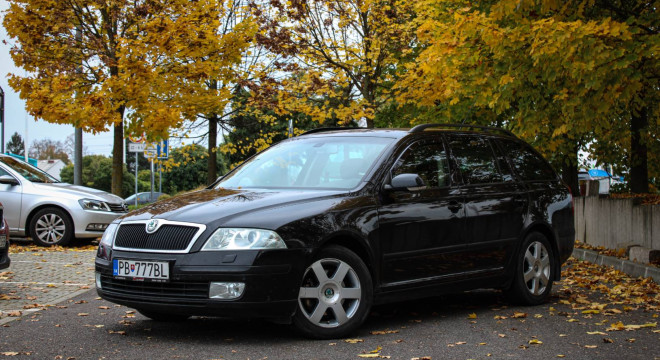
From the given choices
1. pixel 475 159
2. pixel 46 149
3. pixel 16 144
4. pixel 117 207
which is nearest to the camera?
pixel 475 159

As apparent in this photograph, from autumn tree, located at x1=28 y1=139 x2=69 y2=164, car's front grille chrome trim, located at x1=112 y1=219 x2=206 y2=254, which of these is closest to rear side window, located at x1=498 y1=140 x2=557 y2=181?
car's front grille chrome trim, located at x1=112 y1=219 x2=206 y2=254

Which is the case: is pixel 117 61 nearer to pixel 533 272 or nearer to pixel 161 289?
pixel 533 272

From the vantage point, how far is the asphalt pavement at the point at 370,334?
583cm

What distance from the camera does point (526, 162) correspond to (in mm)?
8875

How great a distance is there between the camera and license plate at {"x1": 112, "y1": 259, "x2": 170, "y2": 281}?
603 centimetres

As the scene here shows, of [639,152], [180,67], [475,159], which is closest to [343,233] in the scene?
[475,159]

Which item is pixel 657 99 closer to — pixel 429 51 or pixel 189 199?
pixel 429 51

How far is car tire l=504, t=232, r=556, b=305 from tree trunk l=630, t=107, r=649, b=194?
8.05 meters

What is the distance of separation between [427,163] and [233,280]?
7.78ft

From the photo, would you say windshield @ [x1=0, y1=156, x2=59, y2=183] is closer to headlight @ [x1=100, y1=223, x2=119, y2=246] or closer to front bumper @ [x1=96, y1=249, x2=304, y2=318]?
headlight @ [x1=100, y1=223, x2=119, y2=246]

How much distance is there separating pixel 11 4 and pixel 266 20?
711 centimetres

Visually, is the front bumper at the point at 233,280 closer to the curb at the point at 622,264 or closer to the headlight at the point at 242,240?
the headlight at the point at 242,240

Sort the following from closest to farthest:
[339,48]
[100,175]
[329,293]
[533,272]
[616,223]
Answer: [329,293], [533,272], [616,223], [339,48], [100,175]

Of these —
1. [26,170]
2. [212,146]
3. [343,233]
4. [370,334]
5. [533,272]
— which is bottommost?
[370,334]
